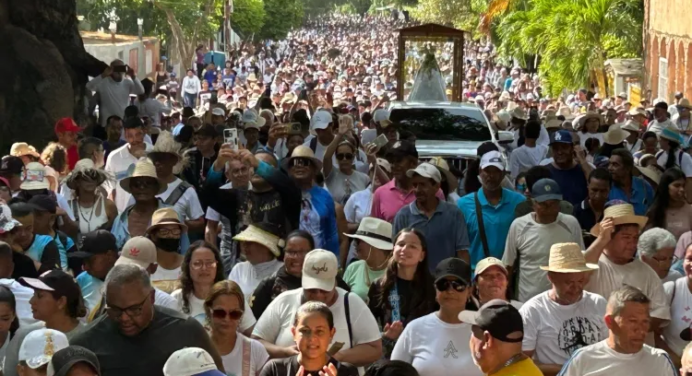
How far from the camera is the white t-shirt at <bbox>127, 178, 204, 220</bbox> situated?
37.8 ft

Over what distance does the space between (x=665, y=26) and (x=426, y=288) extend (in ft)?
110

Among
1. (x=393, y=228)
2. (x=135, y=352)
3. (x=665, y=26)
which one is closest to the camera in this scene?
(x=135, y=352)

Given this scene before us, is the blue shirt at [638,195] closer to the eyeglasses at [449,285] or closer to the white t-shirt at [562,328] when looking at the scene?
the white t-shirt at [562,328]

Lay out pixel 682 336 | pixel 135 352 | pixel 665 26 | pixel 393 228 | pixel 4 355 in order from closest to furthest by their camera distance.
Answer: pixel 135 352 → pixel 4 355 → pixel 682 336 → pixel 393 228 → pixel 665 26

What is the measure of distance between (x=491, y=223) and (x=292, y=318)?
3228mm

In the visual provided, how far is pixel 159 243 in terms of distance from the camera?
9945 millimetres

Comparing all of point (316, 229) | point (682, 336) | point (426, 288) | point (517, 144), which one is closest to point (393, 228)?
point (316, 229)

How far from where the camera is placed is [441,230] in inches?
422

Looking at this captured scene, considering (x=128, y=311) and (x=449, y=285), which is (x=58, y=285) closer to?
(x=128, y=311)

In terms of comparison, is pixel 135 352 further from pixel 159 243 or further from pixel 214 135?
pixel 214 135

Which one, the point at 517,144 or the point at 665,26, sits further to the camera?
the point at 665,26

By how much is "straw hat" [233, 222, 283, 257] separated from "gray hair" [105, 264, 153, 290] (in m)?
2.45

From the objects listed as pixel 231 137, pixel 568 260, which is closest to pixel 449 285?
pixel 568 260

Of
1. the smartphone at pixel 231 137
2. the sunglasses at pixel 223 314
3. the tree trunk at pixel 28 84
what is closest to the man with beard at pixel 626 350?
the sunglasses at pixel 223 314
